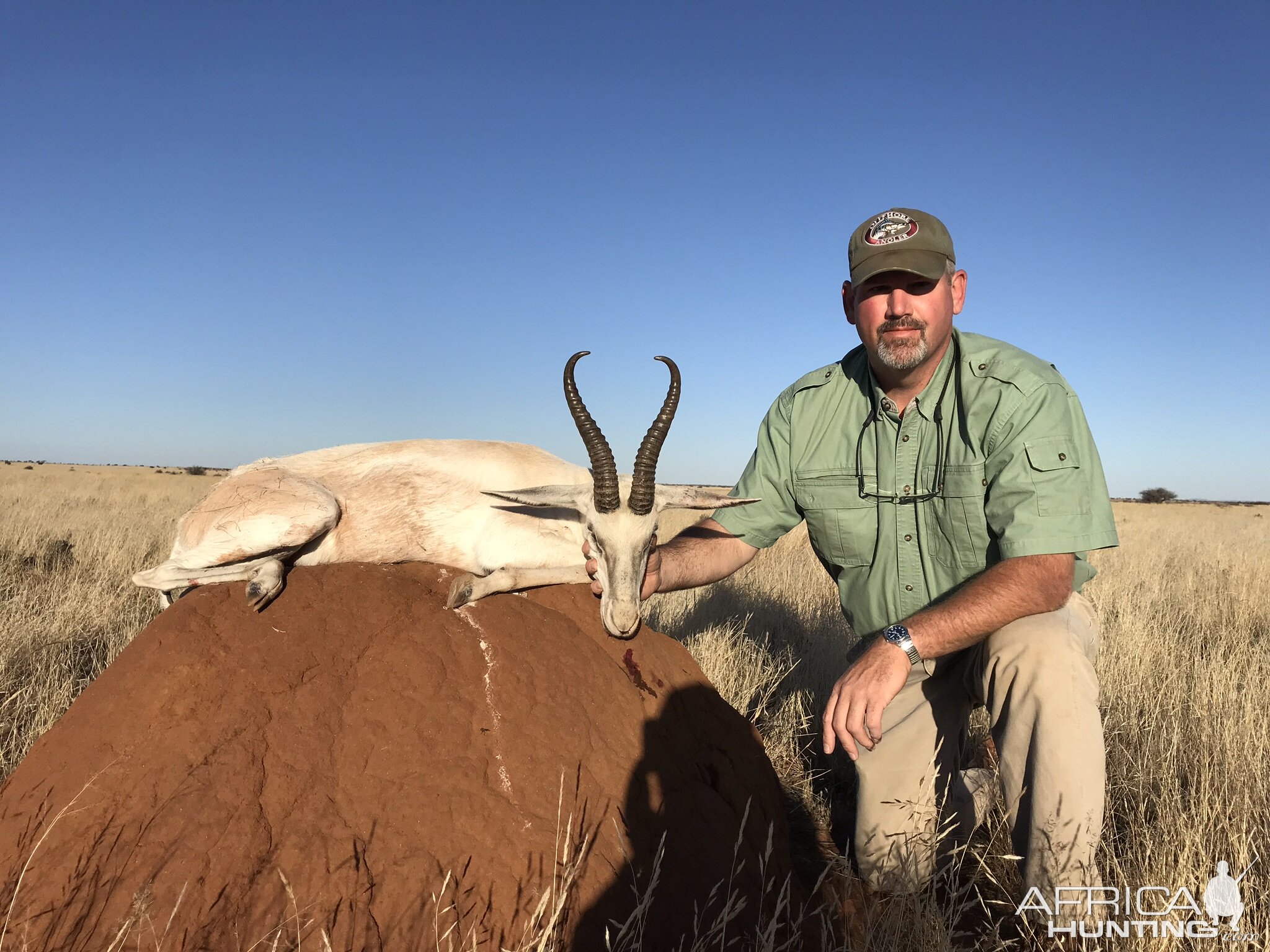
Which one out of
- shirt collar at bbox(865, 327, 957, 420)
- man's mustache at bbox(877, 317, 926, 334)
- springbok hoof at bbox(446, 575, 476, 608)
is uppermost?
man's mustache at bbox(877, 317, 926, 334)

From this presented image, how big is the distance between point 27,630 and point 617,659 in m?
5.20

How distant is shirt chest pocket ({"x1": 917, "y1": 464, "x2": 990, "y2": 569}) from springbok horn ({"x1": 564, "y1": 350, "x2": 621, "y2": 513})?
1716 mm

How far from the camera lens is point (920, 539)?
443 centimetres

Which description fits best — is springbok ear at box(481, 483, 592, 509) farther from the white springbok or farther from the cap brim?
the cap brim

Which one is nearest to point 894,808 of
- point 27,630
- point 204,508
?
point 204,508

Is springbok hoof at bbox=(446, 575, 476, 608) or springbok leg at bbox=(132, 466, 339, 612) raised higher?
springbok leg at bbox=(132, 466, 339, 612)

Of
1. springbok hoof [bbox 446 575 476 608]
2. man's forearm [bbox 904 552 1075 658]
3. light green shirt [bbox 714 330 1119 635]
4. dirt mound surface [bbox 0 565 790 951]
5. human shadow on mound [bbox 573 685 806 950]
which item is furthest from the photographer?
springbok hoof [bbox 446 575 476 608]

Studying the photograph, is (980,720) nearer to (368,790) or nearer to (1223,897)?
(1223,897)

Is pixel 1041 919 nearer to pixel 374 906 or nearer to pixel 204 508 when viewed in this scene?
pixel 374 906

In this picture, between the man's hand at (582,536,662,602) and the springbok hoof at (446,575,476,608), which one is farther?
the man's hand at (582,536,662,602)

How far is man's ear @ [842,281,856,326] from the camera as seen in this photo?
4.73 meters

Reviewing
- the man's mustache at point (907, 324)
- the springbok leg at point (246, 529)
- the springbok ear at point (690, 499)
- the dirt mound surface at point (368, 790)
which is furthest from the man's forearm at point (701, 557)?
the springbok leg at point (246, 529)

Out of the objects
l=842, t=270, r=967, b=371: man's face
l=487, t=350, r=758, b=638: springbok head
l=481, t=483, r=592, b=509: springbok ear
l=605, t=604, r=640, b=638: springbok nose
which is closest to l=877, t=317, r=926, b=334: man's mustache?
l=842, t=270, r=967, b=371: man's face

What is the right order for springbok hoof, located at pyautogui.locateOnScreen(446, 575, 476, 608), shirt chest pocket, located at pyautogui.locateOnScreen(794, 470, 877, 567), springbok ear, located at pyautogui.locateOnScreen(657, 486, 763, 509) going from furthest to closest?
1. springbok ear, located at pyautogui.locateOnScreen(657, 486, 763, 509)
2. shirt chest pocket, located at pyautogui.locateOnScreen(794, 470, 877, 567)
3. springbok hoof, located at pyautogui.locateOnScreen(446, 575, 476, 608)
